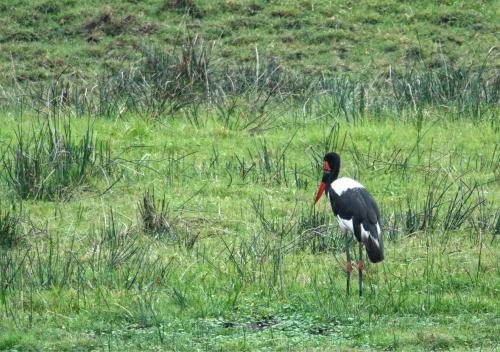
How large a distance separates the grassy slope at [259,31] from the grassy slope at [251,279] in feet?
17.0

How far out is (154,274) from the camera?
7523 millimetres

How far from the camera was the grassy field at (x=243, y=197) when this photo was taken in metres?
6.86

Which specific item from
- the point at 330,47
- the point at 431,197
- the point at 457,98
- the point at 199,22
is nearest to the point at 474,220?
the point at 431,197

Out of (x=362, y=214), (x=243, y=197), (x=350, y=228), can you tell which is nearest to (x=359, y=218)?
(x=362, y=214)

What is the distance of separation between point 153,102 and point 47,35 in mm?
5586

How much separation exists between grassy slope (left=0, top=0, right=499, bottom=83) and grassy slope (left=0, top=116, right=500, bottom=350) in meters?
5.17

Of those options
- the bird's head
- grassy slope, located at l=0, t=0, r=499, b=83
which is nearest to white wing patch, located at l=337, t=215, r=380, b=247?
the bird's head

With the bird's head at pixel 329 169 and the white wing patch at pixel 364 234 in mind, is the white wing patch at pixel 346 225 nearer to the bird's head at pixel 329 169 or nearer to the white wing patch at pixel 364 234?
the white wing patch at pixel 364 234

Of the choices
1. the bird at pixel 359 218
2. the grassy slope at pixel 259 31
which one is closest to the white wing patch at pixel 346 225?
the bird at pixel 359 218

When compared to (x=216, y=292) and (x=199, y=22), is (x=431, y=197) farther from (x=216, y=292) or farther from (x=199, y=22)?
(x=199, y=22)

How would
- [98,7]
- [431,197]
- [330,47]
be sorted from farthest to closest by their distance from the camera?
[98,7] < [330,47] < [431,197]

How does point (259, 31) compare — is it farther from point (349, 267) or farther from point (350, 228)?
point (349, 267)

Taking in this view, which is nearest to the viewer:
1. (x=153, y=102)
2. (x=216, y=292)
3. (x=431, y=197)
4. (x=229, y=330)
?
(x=229, y=330)

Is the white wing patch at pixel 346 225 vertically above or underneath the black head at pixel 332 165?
underneath
